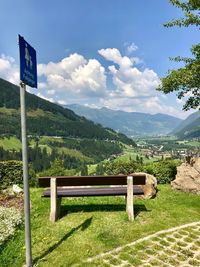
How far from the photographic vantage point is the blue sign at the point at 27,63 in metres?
8.29

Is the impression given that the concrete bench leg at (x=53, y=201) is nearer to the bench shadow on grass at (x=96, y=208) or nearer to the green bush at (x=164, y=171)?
the bench shadow on grass at (x=96, y=208)

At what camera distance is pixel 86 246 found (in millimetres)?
10094

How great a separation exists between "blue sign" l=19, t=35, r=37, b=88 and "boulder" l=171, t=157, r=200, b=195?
39.9ft

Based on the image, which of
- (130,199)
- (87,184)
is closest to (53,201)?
(87,184)

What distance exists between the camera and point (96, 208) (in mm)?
13953

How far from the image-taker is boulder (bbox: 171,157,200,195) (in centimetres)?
1798

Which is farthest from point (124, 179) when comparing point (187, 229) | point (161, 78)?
point (161, 78)

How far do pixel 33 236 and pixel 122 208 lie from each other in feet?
14.4

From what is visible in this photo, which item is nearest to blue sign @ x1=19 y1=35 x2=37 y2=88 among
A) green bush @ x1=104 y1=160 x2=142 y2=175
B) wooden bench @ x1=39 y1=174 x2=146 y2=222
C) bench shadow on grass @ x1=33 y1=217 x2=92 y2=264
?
wooden bench @ x1=39 y1=174 x2=146 y2=222

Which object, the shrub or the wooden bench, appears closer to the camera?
the shrub

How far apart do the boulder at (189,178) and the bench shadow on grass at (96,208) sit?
4.64 m

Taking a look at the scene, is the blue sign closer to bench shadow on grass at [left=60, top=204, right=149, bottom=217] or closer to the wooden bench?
the wooden bench

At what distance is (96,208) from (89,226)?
2.14 m

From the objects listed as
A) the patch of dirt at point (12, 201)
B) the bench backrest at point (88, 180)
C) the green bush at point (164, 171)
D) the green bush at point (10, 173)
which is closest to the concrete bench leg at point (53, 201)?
the bench backrest at point (88, 180)
